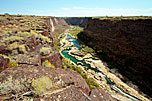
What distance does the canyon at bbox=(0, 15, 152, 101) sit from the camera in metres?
4.96

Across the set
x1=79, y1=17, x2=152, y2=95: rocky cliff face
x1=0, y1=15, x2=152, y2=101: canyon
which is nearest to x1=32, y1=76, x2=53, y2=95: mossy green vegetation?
x1=0, y1=15, x2=152, y2=101: canyon

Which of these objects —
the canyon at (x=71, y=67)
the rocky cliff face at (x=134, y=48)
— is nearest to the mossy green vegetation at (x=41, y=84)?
the canyon at (x=71, y=67)

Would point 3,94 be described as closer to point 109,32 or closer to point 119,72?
point 119,72

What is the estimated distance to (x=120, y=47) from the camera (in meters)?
33.8

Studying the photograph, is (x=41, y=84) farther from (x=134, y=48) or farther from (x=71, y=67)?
(x=134, y=48)

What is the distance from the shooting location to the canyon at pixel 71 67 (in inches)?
195

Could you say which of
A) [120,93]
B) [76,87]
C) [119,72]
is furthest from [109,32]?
[76,87]

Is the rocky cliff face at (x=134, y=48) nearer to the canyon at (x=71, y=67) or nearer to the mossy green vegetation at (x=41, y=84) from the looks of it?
the canyon at (x=71, y=67)

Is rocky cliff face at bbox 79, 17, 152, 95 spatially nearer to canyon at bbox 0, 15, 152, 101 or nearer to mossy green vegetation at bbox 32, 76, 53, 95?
canyon at bbox 0, 15, 152, 101

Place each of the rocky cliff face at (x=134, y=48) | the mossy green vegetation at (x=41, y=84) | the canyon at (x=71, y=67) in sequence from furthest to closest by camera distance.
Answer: the rocky cliff face at (x=134, y=48) < the canyon at (x=71, y=67) < the mossy green vegetation at (x=41, y=84)

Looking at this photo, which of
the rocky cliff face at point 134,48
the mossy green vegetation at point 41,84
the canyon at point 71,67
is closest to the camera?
the mossy green vegetation at point 41,84

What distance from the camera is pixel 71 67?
23.9 metres

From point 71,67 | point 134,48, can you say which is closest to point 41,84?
point 71,67

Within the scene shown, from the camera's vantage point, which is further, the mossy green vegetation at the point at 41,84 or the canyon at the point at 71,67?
the canyon at the point at 71,67
